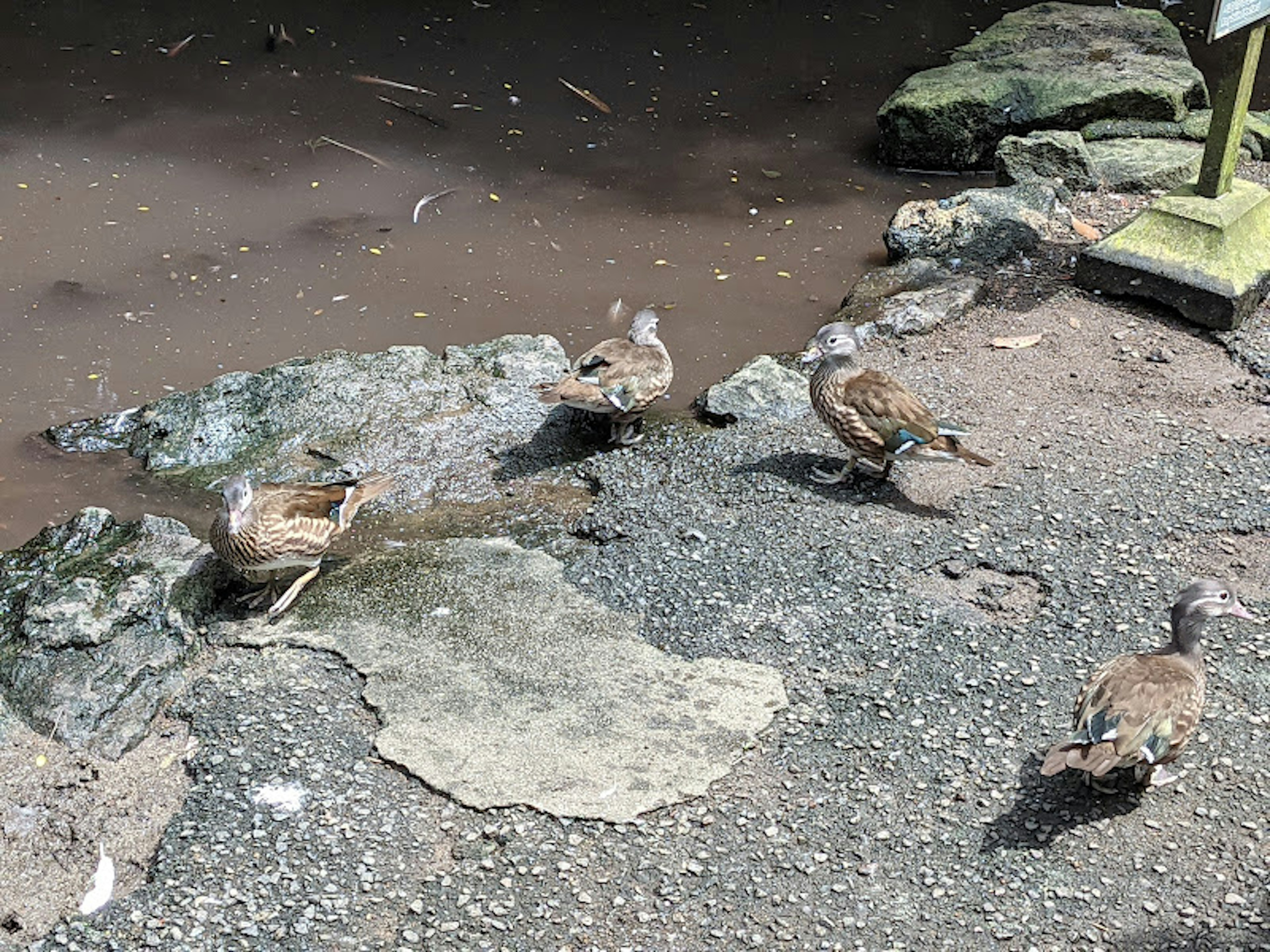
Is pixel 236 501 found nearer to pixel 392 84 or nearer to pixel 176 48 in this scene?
pixel 392 84

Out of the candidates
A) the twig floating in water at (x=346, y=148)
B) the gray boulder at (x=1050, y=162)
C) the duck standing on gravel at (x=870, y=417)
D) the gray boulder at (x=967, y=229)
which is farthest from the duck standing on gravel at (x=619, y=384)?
the twig floating in water at (x=346, y=148)

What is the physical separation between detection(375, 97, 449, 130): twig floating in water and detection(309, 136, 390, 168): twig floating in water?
765 mm

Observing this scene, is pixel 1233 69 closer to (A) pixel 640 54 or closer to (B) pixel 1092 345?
(B) pixel 1092 345

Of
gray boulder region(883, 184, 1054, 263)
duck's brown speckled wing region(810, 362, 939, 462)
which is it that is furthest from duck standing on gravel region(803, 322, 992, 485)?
gray boulder region(883, 184, 1054, 263)

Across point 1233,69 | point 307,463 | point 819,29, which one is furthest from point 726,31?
point 307,463

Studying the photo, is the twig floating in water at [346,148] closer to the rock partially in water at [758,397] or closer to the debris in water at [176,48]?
the debris in water at [176,48]

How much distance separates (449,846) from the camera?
4578mm

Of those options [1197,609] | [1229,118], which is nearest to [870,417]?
[1197,609]

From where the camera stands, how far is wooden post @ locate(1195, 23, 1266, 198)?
25.0ft

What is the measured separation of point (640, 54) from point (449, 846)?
9635mm

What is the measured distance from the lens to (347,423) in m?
7.28

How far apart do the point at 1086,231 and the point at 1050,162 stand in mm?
838

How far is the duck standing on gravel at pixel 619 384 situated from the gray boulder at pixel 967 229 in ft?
8.78

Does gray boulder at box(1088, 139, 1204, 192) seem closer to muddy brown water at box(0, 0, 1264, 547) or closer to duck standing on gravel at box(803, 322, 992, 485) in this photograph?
muddy brown water at box(0, 0, 1264, 547)
